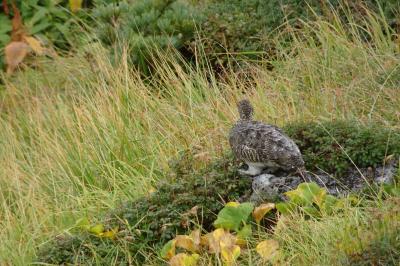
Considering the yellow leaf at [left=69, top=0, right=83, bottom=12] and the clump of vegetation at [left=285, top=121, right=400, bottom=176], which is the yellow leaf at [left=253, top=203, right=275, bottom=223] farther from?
the yellow leaf at [left=69, top=0, right=83, bottom=12]

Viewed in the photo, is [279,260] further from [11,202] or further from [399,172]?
[11,202]

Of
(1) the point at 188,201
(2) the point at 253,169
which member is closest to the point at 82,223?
(1) the point at 188,201

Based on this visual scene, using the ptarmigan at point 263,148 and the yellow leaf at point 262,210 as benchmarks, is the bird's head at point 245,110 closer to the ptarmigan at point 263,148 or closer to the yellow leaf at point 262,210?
the ptarmigan at point 263,148

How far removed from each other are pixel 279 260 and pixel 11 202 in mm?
3267

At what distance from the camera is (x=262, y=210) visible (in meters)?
5.99

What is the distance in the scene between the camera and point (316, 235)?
5.52 metres

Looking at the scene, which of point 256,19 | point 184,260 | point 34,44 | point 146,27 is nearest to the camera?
point 184,260

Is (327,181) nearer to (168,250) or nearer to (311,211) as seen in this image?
(311,211)

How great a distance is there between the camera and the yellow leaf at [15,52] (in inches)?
412

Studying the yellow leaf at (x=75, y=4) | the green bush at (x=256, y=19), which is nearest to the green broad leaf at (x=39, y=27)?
the yellow leaf at (x=75, y=4)

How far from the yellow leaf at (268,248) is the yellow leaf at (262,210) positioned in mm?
343

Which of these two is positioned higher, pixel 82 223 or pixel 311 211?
pixel 311 211

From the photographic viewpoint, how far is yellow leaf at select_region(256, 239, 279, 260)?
557 centimetres

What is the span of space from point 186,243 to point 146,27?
4479 millimetres
